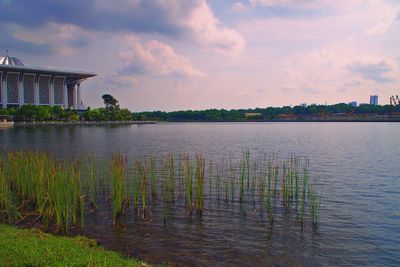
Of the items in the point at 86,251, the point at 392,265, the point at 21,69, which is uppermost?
the point at 21,69

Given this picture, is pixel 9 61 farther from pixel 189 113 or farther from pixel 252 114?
pixel 252 114

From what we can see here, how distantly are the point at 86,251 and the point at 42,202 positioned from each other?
4474 millimetres

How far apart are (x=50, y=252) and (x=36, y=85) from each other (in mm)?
135386

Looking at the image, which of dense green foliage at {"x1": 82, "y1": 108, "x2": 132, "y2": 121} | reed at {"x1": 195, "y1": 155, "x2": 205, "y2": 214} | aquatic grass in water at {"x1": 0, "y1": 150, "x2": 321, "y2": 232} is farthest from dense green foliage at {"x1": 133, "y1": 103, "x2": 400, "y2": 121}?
reed at {"x1": 195, "y1": 155, "x2": 205, "y2": 214}

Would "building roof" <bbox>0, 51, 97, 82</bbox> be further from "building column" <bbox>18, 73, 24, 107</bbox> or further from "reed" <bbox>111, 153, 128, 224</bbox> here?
"reed" <bbox>111, 153, 128, 224</bbox>

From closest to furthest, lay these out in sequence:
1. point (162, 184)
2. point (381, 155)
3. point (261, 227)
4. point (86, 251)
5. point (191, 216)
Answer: point (86, 251) < point (261, 227) < point (191, 216) < point (162, 184) < point (381, 155)

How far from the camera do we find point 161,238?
398 inches

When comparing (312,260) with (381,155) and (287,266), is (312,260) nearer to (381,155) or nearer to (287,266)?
(287,266)

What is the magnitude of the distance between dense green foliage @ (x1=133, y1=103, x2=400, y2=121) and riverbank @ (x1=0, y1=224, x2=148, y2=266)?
15025 centimetres

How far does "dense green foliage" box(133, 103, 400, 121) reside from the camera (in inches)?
6329

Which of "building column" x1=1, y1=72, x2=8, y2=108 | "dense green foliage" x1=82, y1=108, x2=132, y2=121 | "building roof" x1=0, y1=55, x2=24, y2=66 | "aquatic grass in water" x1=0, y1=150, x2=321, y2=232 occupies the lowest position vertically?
"aquatic grass in water" x1=0, y1=150, x2=321, y2=232

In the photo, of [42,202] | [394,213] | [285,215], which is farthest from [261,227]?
[42,202]

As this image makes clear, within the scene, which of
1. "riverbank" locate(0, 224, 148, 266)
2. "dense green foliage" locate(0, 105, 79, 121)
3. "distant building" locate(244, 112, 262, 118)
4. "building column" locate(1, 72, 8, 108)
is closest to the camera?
→ "riverbank" locate(0, 224, 148, 266)

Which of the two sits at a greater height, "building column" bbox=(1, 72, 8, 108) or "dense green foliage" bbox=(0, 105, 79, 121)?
"building column" bbox=(1, 72, 8, 108)
